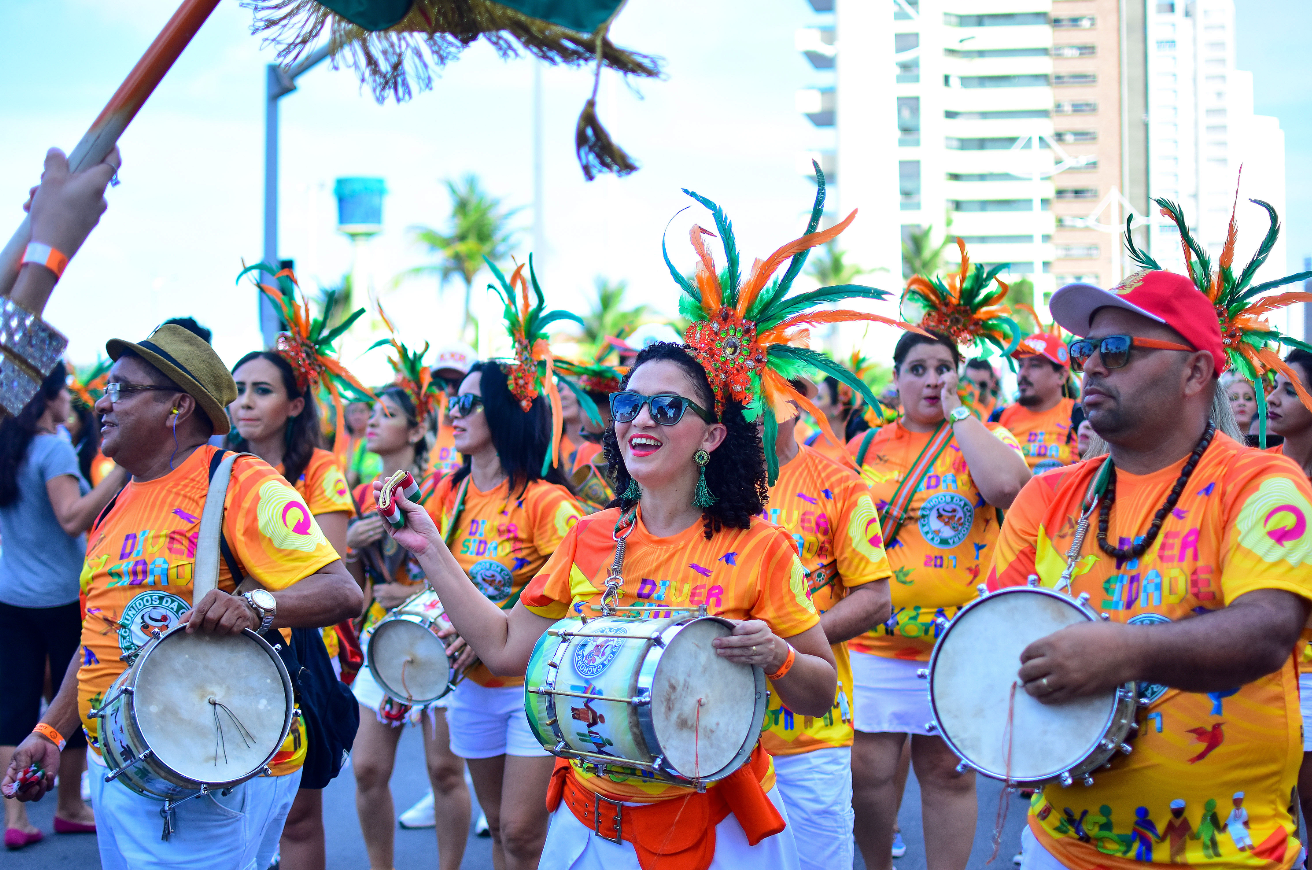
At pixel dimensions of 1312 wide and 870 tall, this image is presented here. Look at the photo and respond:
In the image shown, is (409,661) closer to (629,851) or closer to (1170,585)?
(629,851)

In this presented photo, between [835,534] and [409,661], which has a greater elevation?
[835,534]

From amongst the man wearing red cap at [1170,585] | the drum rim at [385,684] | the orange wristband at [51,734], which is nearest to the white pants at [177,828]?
the orange wristband at [51,734]

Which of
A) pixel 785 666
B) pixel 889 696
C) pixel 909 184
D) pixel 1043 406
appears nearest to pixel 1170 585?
pixel 785 666

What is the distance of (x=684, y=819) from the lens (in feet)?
9.48

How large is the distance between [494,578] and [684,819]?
225 centimetres

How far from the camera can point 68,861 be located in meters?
5.95

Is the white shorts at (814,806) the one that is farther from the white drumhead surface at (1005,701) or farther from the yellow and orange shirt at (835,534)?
the white drumhead surface at (1005,701)

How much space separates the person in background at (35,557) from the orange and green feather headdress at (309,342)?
48.7 inches

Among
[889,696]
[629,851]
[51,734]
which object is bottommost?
[889,696]

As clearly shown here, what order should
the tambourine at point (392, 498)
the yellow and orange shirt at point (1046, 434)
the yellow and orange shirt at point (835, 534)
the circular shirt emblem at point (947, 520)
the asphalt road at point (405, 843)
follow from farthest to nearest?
the yellow and orange shirt at point (1046, 434), the asphalt road at point (405, 843), the circular shirt emblem at point (947, 520), the yellow and orange shirt at point (835, 534), the tambourine at point (392, 498)

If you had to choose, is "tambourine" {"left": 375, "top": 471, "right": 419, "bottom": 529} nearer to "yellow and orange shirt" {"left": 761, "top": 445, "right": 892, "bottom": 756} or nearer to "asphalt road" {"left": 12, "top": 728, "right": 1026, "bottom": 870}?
"yellow and orange shirt" {"left": 761, "top": 445, "right": 892, "bottom": 756}

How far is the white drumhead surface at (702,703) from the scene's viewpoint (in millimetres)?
2725

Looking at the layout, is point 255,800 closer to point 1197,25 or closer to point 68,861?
point 68,861

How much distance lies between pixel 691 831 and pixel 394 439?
4438 mm
